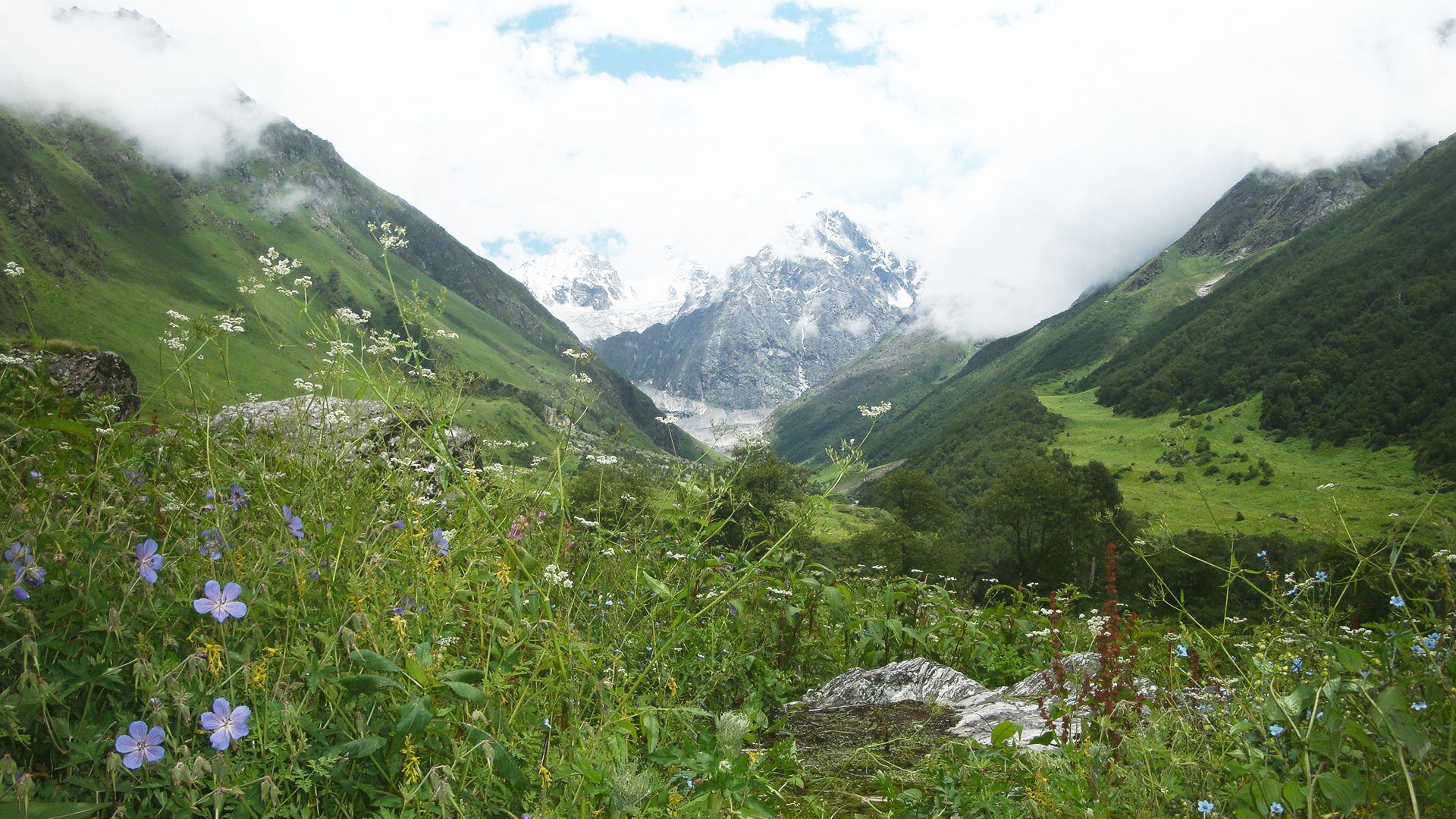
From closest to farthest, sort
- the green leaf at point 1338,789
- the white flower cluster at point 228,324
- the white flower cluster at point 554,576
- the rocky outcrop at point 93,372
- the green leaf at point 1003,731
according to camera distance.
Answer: the green leaf at point 1338,789, the green leaf at point 1003,731, the white flower cluster at point 554,576, the white flower cluster at point 228,324, the rocky outcrop at point 93,372

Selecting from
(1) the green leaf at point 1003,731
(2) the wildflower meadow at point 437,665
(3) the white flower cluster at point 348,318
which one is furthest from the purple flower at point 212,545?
(1) the green leaf at point 1003,731

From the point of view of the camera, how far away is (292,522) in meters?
3.38

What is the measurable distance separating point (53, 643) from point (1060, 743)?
4.77 meters

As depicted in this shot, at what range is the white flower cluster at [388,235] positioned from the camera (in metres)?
5.52

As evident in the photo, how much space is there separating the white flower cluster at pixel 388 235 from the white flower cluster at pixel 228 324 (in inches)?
45.2

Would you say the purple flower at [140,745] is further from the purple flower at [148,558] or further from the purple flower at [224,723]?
the purple flower at [148,558]

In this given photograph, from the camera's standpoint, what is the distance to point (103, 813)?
8.16 ft

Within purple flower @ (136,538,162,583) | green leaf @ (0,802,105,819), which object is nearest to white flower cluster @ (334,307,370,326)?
purple flower @ (136,538,162,583)

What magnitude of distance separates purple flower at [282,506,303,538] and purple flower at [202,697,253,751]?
3.40 feet

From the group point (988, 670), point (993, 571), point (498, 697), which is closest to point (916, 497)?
point (993, 571)

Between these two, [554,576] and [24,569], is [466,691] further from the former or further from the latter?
[24,569]

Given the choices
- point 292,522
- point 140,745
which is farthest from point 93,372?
point 140,745

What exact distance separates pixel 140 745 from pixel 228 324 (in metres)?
3.60

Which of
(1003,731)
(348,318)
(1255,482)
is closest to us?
(1003,731)
